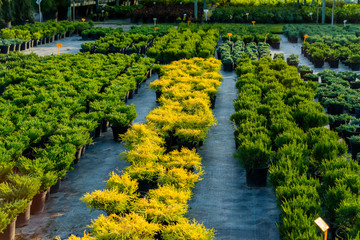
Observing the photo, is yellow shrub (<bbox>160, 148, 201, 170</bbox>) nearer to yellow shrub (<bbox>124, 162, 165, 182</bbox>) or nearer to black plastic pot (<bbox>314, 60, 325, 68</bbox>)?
yellow shrub (<bbox>124, 162, 165, 182</bbox>)

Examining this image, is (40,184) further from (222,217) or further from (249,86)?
(249,86)

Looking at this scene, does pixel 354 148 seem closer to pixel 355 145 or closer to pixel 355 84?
pixel 355 145

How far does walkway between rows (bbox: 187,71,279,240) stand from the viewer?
305 inches

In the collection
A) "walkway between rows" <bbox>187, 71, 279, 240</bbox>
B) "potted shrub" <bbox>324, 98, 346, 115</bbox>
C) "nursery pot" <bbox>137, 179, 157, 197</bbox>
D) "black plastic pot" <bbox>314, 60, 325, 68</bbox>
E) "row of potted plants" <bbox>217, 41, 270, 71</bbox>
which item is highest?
"row of potted plants" <bbox>217, 41, 270, 71</bbox>

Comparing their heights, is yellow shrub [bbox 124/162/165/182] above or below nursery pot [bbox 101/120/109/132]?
above

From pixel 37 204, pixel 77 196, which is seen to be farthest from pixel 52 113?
pixel 37 204

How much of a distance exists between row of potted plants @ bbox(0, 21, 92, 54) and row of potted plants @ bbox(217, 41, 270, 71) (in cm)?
1116

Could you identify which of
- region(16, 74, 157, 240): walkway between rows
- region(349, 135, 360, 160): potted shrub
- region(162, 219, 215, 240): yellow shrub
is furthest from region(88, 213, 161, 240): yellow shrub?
region(349, 135, 360, 160): potted shrub

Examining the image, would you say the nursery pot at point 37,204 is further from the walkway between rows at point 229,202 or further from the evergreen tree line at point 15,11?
the evergreen tree line at point 15,11

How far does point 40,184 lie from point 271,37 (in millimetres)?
20441

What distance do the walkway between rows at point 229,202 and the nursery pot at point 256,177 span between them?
0.12 metres

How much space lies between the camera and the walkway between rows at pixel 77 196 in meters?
7.79

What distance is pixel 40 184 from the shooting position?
7.89 metres

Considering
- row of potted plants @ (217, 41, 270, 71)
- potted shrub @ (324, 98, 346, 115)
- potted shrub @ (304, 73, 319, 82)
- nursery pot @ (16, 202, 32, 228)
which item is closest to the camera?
nursery pot @ (16, 202, 32, 228)
